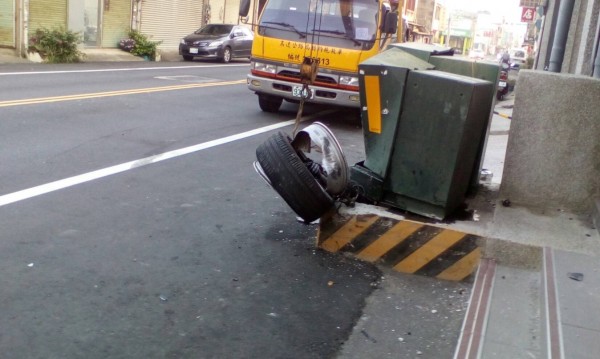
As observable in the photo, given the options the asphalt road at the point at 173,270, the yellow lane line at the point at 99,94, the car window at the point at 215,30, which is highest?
the car window at the point at 215,30

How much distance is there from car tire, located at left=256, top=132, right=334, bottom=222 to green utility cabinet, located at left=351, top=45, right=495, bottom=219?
29.4 inches

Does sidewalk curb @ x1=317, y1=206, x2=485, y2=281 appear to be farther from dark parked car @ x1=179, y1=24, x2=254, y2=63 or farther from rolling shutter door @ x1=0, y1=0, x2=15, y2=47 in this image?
dark parked car @ x1=179, y1=24, x2=254, y2=63

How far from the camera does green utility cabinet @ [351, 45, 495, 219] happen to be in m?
5.73

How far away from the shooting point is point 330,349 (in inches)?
170

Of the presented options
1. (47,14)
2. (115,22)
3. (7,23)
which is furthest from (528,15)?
(7,23)

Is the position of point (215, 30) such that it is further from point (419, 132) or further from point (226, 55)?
point (419, 132)

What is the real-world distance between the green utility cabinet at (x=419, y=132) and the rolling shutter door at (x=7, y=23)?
1946cm

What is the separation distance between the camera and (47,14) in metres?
24.2

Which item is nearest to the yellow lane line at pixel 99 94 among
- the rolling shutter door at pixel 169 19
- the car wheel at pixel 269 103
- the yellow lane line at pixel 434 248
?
the car wheel at pixel 269 103

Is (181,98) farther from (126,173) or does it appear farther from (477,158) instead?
(477,158)

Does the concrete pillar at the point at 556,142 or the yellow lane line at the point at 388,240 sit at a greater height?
the concrete pillar at the point at 556,142

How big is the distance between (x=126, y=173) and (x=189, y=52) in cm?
2114

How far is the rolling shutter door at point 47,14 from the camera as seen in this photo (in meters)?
23.4

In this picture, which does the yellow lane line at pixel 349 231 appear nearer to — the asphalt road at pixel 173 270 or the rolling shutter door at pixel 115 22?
the asphalt road at pixel 173 270
